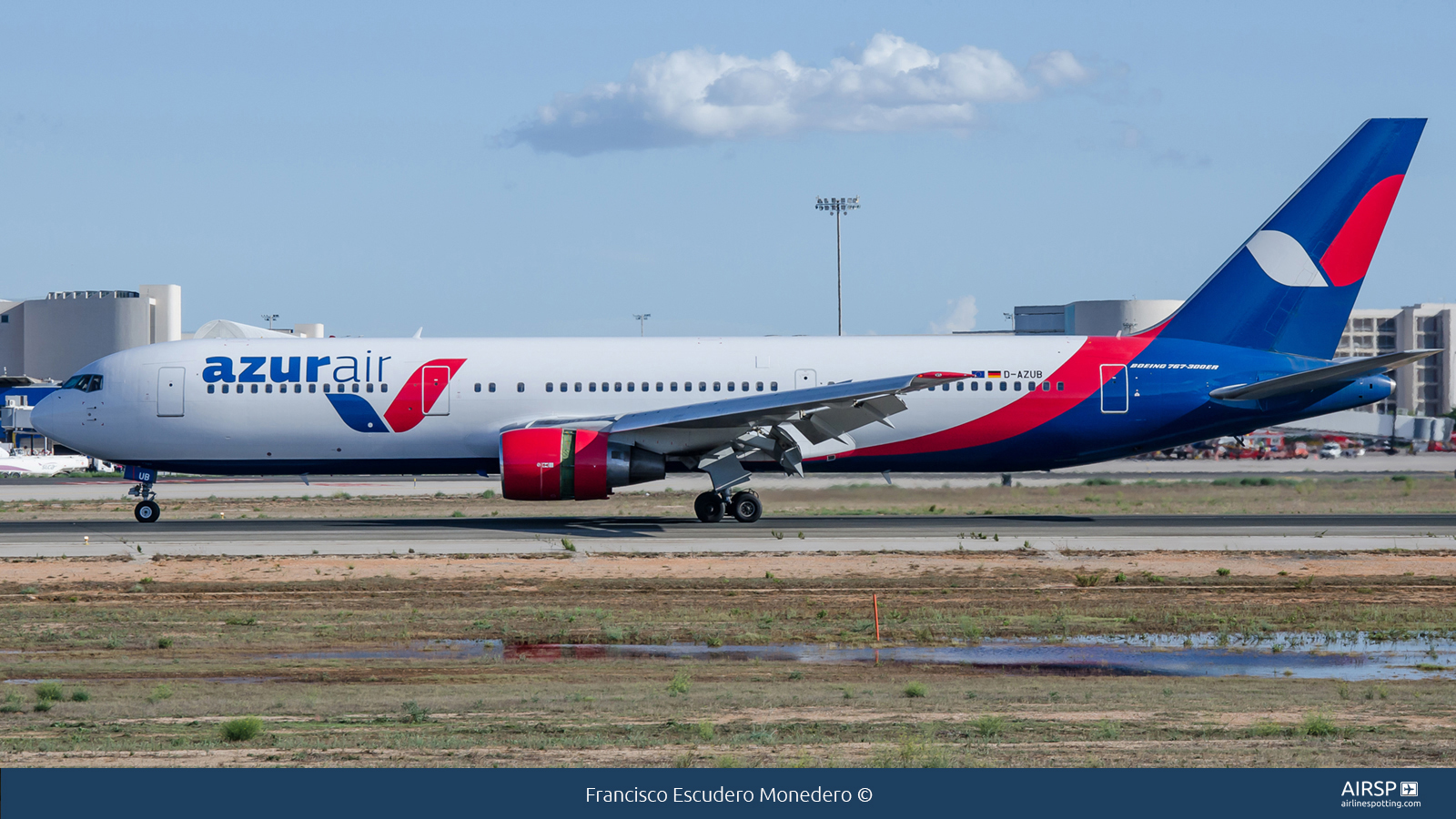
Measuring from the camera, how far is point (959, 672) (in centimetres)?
1312

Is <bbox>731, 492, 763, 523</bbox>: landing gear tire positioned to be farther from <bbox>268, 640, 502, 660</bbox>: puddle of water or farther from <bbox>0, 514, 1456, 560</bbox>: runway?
<bbox>268, 640, 502, 660</bbox>: puddle of water

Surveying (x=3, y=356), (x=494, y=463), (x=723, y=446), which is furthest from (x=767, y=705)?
(x=3, y=356)

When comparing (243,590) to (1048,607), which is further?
(243,590)

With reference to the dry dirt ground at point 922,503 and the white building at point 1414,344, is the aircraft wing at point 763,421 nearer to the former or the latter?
the dry dirt ground at point 922,503

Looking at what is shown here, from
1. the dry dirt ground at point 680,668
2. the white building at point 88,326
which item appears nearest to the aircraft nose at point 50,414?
the dry dirt ground at point 680,668

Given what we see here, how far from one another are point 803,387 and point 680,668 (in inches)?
662

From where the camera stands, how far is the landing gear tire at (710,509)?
28.9 meters

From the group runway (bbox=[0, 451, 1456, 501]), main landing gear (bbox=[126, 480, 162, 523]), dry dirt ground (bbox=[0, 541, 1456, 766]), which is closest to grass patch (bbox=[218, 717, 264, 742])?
dry dirt ground (bbox=[0, 541, 1456, 766])

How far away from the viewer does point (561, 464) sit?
1048 inches

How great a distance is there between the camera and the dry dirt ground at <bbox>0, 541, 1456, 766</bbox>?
30.3 feet

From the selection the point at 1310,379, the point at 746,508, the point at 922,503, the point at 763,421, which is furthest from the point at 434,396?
the point at 1310,379

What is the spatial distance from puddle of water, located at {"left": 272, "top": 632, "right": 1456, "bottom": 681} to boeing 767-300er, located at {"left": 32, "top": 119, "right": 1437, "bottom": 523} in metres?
14.0

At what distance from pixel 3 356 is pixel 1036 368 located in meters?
110

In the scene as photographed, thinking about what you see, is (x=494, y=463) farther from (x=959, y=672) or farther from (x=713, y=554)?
(x=959, y=672)
